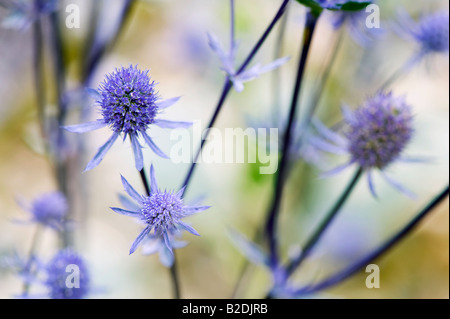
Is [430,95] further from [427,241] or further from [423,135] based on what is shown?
[427,241]

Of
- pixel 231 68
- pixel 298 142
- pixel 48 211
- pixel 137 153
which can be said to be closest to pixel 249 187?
pixel 298 142

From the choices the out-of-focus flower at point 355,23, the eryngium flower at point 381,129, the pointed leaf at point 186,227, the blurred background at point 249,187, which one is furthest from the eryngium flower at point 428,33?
the pointed leaf at point 186,227

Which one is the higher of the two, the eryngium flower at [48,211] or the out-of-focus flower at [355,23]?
the out-of-focus flower at [355,23]

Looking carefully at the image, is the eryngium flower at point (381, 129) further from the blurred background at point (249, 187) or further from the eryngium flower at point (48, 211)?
the blurred background at point (249, 187)

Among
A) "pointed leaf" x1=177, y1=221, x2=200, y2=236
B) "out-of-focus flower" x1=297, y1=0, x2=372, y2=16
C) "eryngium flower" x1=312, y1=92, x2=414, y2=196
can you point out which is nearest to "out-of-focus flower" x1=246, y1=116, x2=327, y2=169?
"eryngium flower" x1=312, y1=92, x2=414, y2=196

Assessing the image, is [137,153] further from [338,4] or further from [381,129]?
[381,129]

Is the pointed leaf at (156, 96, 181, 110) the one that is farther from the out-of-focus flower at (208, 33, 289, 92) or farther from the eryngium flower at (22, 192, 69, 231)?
the eryngium flower at (22, 192, 69, 231)
